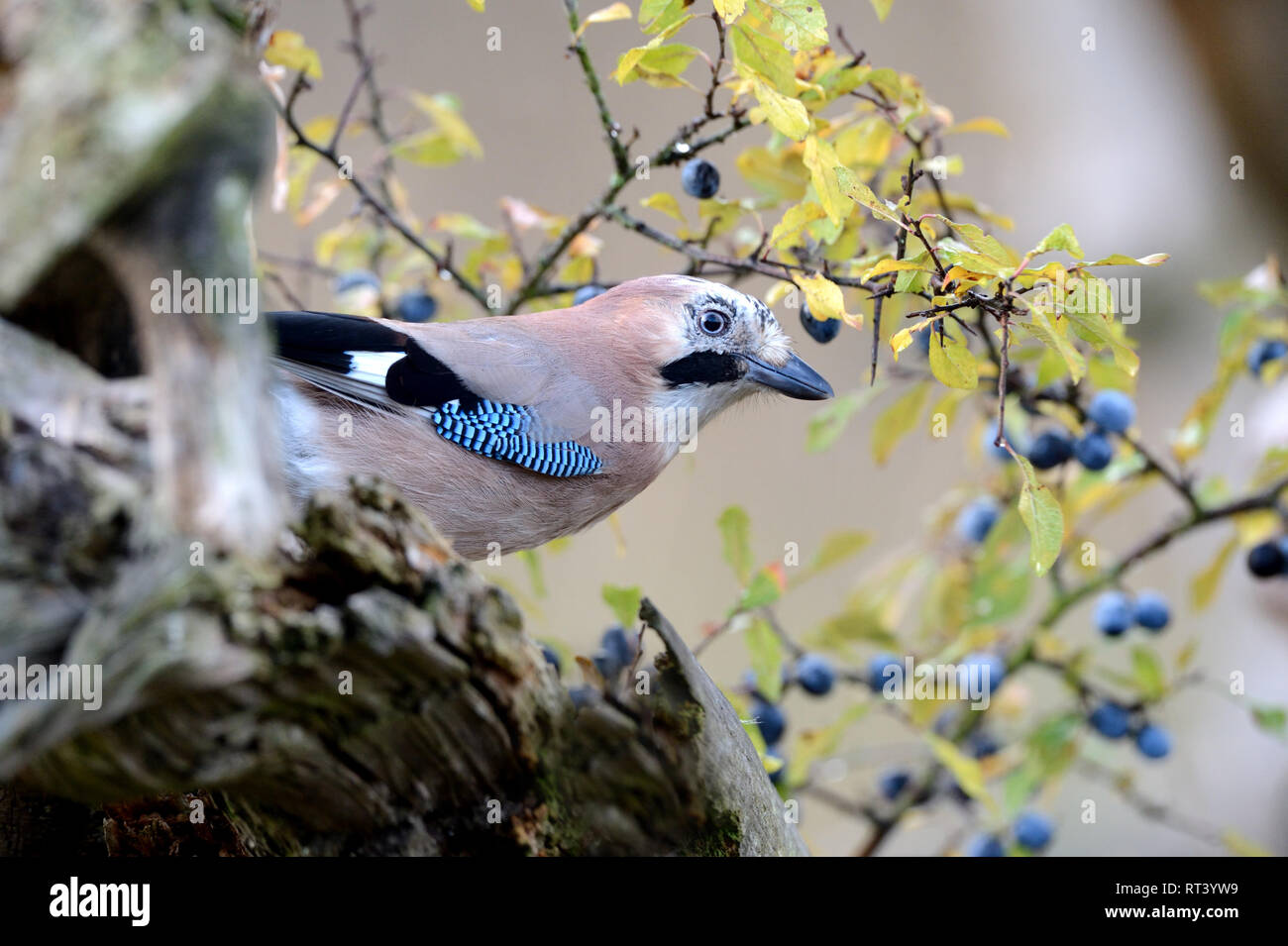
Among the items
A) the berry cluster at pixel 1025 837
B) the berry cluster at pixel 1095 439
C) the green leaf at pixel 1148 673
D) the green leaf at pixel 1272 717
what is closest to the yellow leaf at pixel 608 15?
the berry cluster at pixel 1095 439

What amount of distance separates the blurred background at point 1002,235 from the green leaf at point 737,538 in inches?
15.9

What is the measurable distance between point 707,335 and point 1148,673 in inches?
37.4

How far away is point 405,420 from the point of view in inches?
61.1

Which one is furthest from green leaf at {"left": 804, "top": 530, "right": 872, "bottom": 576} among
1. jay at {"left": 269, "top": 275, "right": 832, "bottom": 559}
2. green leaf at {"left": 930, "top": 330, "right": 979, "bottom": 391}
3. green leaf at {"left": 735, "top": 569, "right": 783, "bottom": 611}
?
green leaf at {"left": 930, "top": 330, "right": 979, "bottom": 391}

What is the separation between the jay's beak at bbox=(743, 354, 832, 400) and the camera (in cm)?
173

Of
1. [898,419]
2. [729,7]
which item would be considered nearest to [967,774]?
[898,419]

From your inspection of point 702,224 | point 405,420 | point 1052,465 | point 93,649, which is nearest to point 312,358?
point 405,420

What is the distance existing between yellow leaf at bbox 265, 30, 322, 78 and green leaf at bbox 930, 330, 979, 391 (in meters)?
0.91

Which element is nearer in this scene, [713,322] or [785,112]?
[785,112]

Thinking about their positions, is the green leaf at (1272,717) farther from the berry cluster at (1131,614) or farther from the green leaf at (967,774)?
the green leaf at (967,774)

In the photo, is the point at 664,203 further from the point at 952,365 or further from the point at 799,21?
the point at 952,365

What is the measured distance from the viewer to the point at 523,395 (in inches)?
62.7

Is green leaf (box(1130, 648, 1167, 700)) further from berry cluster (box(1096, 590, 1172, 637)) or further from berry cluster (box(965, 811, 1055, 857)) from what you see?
berry cluster (box(965, 811, 1055, 857))
